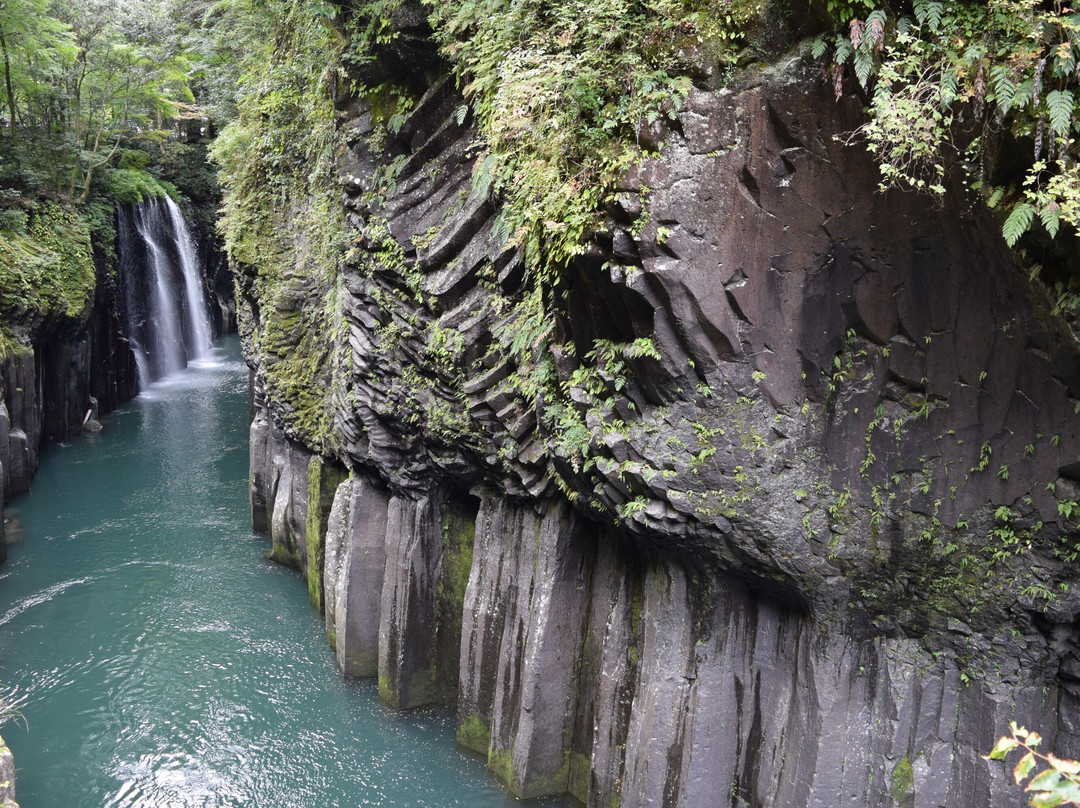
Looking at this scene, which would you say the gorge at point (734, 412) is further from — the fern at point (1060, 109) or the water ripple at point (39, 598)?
the water ripple at point (39, 598)

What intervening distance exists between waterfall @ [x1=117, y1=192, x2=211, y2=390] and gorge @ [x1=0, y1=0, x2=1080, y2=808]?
20.9 metres

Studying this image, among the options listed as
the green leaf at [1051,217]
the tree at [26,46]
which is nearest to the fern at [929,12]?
the green leaf at [1051,217]

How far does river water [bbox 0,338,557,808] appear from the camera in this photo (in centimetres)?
924

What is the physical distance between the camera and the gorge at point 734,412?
547 centimetres

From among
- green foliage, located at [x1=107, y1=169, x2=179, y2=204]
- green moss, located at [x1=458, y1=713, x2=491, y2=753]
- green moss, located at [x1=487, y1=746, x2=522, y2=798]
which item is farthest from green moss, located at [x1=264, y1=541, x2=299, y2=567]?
green foliage, located at [x1=107, y1=169, x2=179, y2=204]

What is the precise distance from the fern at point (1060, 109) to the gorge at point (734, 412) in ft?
0.06

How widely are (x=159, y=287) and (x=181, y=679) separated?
21.1 meters

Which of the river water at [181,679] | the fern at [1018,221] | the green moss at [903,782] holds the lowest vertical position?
the river water at [181,679]

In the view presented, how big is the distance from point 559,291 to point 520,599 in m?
3.43

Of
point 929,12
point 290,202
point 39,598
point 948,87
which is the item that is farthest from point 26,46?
point 948,87

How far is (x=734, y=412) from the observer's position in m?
6.06

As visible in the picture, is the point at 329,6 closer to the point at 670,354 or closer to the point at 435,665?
the point at 670,354

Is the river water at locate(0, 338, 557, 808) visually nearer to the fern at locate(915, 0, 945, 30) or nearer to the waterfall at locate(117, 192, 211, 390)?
the fern at locate(915, 0, 945, 30)

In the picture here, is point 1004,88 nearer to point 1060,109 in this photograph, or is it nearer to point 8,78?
point 1060,109
